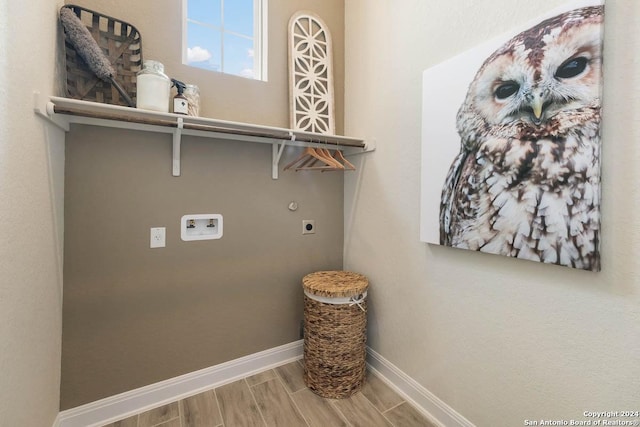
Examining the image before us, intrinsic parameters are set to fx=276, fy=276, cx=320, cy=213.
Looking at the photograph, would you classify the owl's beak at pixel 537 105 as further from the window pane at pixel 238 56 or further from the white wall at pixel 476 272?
the window pane at pixel 238 56

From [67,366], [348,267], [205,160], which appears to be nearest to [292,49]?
[205,160]

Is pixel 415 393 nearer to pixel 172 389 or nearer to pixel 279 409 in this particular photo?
pixel 279 409

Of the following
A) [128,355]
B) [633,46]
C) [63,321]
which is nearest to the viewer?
[633,46]

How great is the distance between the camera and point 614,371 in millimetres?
901

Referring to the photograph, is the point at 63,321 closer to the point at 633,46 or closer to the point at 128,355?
the point at 128,355

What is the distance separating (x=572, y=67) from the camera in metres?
0.94

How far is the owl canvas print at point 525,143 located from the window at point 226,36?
119 centimetres

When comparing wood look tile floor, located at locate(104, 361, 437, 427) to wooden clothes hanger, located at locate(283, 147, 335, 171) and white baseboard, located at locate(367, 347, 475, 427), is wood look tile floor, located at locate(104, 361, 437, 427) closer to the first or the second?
white baseboard, located at locate(367, 347, 475, 427)

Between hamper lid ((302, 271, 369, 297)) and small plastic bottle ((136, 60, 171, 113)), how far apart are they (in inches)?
48.9

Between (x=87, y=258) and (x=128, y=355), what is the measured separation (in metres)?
0.58

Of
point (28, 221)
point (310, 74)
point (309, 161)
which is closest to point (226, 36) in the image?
point (310, 74)

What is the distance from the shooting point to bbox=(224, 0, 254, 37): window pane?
5.98 feet

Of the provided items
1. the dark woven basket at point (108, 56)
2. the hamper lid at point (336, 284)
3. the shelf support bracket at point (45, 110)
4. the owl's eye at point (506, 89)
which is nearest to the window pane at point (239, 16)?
the dark woven basket at point (108, 56)

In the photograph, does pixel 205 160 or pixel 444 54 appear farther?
pixel 205 160
